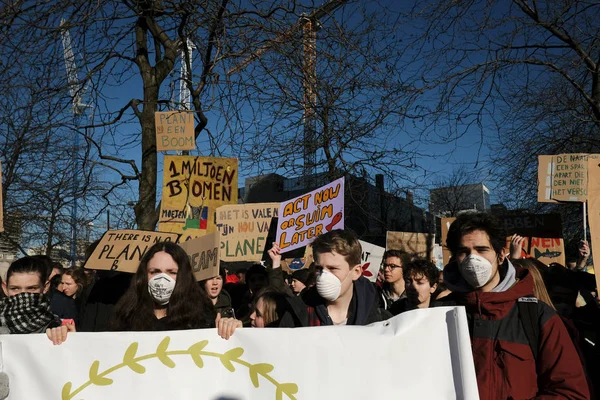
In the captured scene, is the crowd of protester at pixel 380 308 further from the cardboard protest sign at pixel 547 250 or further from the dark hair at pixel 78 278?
the cardboard protest sign at pixel 547 250

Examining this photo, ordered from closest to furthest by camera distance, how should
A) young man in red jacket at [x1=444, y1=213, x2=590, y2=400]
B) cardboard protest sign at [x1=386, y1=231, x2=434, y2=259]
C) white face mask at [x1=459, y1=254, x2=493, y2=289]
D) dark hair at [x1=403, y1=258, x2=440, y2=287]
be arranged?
1. young man in red jacket at [x1=444, y1=213, x2=590, y2=400]
2. white face mask at [x1=459, y1=254, x2=493, y2=289]
3. dark hair at [x1=403, y1=258, x2=440, y2=287]
4. cardboard protest sign at [x1=386, y1=231, x2=434, y2=259]

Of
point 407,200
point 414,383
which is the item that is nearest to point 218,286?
point 414,383

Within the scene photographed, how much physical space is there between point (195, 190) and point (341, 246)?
3132mm

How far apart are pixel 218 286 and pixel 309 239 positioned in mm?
894

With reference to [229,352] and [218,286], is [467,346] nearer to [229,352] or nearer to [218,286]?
[229,352]

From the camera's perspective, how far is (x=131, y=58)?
6.01m

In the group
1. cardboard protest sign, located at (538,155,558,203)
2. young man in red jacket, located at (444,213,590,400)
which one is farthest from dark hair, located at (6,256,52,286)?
cardboard protest sign, located at (538,155,558,203)

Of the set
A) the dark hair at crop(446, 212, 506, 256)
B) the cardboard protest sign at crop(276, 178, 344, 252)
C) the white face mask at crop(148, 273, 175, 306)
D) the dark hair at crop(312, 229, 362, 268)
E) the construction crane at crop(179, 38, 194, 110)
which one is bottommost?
the white face mask at crop(148, 273, 175, 306)

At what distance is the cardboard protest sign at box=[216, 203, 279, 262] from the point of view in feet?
21.4

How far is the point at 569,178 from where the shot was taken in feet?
22.8

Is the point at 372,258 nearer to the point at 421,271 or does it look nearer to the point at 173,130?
the point at 421,271

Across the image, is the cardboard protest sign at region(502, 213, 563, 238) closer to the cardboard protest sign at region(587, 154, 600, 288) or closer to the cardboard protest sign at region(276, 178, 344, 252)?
the cardboard protest sign at region(587, 154, 600, 288)

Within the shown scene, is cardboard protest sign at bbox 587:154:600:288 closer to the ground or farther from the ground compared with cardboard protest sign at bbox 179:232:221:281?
farther from the ground

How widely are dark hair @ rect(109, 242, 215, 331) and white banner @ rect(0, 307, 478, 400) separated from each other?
0.73 feet
